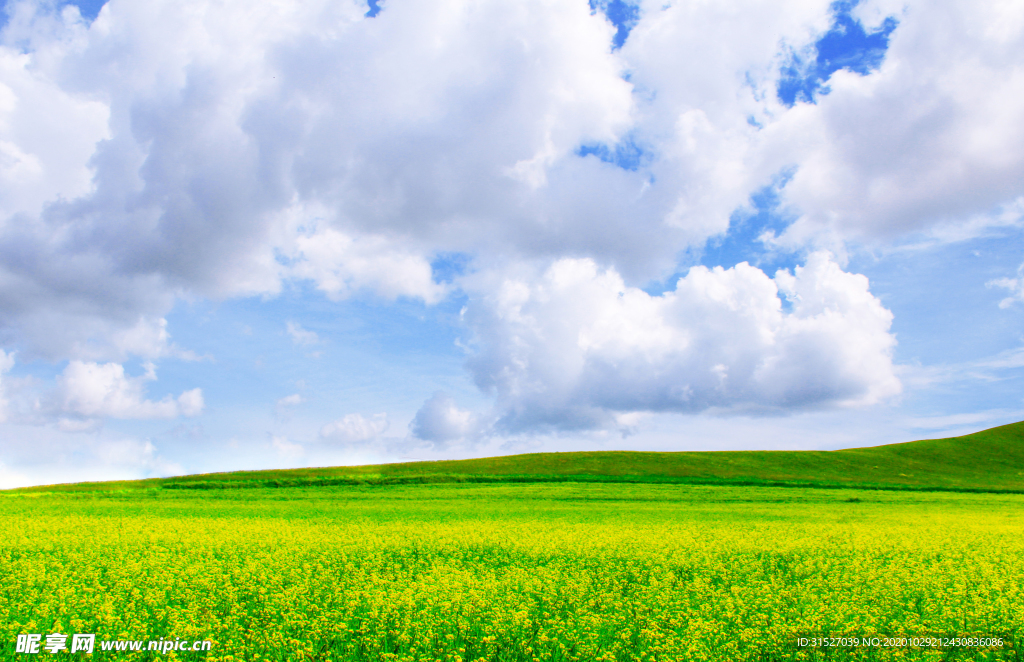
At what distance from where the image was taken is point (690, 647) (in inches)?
229

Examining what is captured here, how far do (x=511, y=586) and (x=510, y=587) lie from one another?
0.19 ft

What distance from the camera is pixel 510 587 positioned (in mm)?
8453

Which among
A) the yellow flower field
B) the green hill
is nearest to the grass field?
the yellow flower field

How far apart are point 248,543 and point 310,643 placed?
27.7 feet

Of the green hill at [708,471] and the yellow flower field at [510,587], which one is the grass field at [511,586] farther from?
the green hill at [708,471]

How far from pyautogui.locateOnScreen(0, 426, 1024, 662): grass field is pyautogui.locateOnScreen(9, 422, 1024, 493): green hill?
66.3ft

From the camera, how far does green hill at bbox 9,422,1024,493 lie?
129 ft

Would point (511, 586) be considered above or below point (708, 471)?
above

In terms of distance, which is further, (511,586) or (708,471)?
(708,471)

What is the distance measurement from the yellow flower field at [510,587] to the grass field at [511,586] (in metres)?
0.04

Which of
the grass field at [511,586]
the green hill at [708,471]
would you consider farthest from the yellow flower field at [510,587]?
the green hill at [708,471]

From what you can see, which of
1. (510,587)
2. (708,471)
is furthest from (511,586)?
(708,471)

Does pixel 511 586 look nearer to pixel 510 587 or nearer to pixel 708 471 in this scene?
pixel 510 587

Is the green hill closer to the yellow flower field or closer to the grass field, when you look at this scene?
the grass field
